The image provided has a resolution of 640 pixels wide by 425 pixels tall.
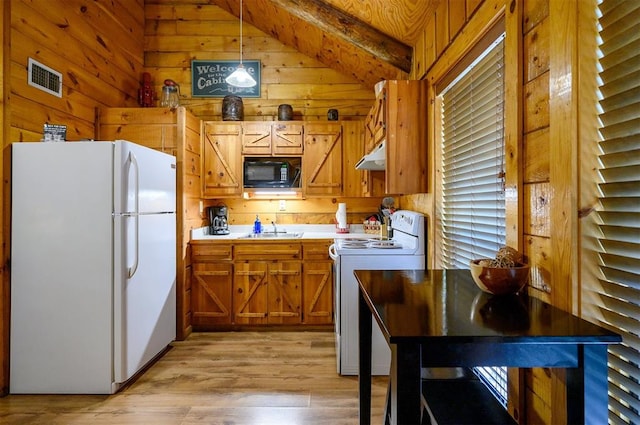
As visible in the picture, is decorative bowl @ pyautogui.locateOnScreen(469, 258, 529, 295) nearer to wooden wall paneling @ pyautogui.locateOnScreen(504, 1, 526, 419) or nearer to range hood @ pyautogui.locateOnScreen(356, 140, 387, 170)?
wooden wall paneling @ pyautogui.locateOnScreen(504, 1, 526, 419)

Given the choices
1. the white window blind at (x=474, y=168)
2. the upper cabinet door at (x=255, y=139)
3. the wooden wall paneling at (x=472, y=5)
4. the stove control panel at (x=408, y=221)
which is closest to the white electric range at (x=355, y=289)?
the stove control panel at (x=408, y=221)

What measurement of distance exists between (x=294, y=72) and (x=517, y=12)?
307cm

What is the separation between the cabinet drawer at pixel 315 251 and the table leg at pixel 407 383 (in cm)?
261

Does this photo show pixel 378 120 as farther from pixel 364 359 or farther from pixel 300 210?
pixel 364 359

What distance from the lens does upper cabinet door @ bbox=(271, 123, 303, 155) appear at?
12.3 feet

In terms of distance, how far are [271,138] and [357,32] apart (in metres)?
1.44

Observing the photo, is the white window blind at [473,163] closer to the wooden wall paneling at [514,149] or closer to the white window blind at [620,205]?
the wooden wall paneling at [514,149]

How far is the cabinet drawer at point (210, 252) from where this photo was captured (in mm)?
3459

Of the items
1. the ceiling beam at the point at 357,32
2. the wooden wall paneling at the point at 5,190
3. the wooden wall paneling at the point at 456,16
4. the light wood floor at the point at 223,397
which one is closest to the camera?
the wooden wall paneling at the point at 456,16

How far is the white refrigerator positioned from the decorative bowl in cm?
220

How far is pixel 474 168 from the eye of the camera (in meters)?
1.86

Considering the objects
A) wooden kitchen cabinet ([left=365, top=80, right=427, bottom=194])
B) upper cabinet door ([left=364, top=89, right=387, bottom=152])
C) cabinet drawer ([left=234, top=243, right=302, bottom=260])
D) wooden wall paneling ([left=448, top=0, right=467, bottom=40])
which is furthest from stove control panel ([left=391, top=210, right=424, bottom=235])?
wooden wall paneling ([left=448, top=0, right=467, bottom=40])

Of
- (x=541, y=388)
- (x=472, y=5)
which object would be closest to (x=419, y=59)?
(x=472, y=5)

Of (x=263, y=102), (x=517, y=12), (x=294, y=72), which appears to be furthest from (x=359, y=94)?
(x=517, y=12)
